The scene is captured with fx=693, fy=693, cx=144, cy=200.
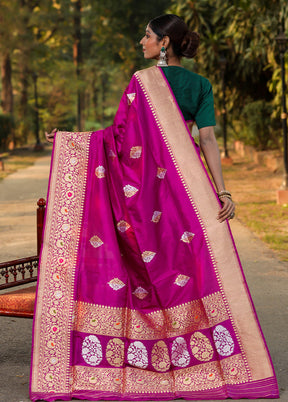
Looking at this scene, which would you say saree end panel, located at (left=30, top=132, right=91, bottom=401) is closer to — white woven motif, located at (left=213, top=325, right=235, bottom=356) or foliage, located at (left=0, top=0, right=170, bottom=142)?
white woven motif, located at (left=213, top=325, right=235, bottom=356)

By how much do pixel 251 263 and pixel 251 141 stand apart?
578 inches

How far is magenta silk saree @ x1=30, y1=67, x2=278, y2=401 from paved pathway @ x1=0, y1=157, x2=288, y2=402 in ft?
1.07

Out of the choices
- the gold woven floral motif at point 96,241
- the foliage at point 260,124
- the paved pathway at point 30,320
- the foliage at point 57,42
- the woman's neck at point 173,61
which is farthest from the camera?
the foliage at point 57,42

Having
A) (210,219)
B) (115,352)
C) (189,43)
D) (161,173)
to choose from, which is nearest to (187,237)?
(210,219)

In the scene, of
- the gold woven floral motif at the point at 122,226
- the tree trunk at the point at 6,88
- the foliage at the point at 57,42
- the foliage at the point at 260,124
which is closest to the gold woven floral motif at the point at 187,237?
the gold woven floral motif at the point at 122,226

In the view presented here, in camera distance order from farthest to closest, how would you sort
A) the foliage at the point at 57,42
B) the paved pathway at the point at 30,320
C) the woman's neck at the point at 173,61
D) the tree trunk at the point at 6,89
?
the tree trunk at the point at 6,89, the foliage at the point at 57,42, the paved pathway at the point at 30,320, the woman's neck at the point at 173,61

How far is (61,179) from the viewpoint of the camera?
3604 millimetres

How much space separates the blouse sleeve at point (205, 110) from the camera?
359 centimetres

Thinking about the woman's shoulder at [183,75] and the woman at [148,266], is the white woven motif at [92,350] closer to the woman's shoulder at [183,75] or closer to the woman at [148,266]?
the woman at [148,266]

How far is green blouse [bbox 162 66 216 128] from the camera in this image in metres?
3.60

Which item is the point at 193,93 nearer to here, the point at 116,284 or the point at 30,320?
the point at 116,284

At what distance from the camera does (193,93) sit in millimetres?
3605

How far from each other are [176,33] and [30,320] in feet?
8.21

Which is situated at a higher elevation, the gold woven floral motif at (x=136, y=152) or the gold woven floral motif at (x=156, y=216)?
the gold woven floral motif at (x=136, y=152)
